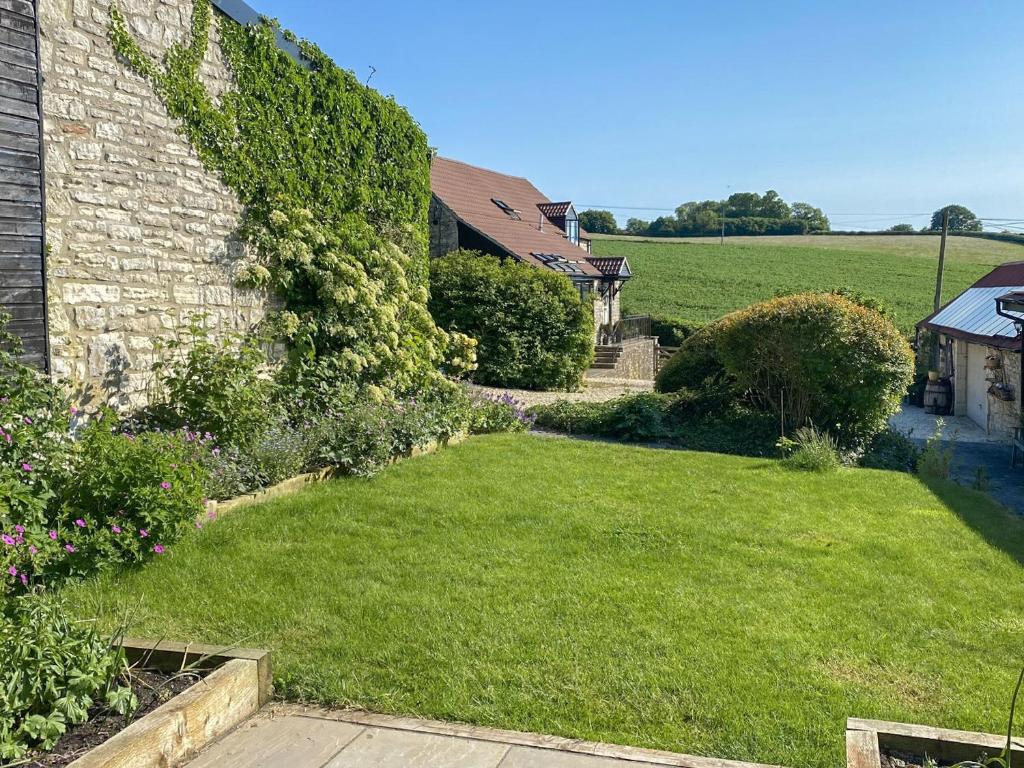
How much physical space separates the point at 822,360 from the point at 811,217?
288ft

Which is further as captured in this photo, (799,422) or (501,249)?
(501,249)

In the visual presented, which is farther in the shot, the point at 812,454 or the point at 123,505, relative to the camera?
the point at 812,454

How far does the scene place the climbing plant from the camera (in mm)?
8352

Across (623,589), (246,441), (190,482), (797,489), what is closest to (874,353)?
(797,489)

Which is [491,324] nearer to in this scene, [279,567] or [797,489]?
[797,489]

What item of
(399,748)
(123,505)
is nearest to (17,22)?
(123,505)

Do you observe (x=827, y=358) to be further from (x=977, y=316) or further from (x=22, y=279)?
(x=977, y=316)

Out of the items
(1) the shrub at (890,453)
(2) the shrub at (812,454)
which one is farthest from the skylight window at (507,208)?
(2) the shrub at (812,454)

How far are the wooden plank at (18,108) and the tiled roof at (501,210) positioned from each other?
58.9 ft

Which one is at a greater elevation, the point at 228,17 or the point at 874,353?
the point at 228,17

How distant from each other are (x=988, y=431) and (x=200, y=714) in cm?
1958

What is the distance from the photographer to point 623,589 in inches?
208

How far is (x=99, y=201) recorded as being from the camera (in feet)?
23.4

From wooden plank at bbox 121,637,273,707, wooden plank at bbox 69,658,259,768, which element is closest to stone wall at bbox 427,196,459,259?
wooden plank at bbox 121,637,273,707
